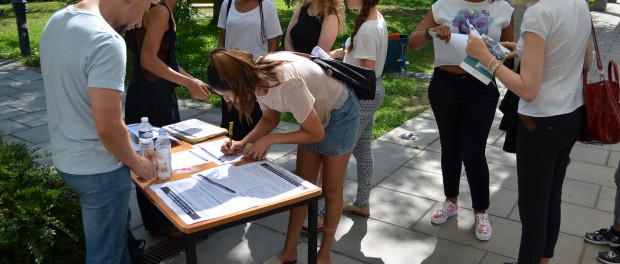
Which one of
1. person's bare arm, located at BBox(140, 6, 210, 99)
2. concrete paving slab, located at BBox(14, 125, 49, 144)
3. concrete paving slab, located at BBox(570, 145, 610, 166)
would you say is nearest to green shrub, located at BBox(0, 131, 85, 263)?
person's bare arm, located at BBox(140, 6, 210, 99)

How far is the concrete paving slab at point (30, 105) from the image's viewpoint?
21.0 feet

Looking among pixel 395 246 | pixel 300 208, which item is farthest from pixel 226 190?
pixel 395 246

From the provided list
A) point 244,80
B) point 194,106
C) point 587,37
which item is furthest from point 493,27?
point 194,106

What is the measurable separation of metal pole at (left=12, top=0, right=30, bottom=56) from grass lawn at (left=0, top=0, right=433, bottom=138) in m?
0.20

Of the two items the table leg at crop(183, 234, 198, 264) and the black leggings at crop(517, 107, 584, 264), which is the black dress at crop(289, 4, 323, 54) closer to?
the black leggings at crop(517, 107, 584, 264)

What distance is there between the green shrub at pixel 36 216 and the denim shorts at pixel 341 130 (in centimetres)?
129

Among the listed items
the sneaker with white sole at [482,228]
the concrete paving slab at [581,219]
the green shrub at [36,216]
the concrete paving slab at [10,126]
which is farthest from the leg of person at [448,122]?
the concrete paving slab at [10,126]

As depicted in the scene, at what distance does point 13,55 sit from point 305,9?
24.8 ft

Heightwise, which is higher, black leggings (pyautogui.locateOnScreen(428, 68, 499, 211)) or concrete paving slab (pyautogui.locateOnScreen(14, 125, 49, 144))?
black leggings (pyautogui.locateOnScreen(428, 68, 499, 211))

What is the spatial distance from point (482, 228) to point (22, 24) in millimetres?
8417

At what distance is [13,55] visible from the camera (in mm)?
9359

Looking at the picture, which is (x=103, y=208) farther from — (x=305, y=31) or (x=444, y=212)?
(x=444, y=212)

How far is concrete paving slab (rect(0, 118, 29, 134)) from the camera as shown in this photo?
5668 millimetres

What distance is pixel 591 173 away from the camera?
15.7ft
